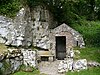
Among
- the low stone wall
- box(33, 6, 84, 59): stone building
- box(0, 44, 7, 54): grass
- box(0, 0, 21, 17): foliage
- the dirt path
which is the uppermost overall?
box(0, 0, 21, 17): foliage

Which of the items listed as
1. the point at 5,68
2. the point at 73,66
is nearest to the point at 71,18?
the point at 73,66

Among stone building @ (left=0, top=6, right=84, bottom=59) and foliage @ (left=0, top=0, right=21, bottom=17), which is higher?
foliage @ (left=0, top=0, right=21, bottom=17)

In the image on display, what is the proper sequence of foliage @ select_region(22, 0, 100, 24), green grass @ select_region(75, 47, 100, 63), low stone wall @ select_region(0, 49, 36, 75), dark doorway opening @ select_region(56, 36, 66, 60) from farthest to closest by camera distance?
dark doorway opening @ select_region(56, 36, 66, 60), foliage @ select_region(22, 0, 100, 24), green grass @ select_region(75, 47, 100, 63), low stone wall @ select_region(0, 49, 36, 75)

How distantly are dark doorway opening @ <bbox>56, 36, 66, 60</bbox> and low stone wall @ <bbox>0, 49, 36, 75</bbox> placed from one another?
14.2 feet

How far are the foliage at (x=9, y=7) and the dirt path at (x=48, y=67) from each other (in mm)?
4749

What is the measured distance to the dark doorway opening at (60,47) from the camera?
23562mm

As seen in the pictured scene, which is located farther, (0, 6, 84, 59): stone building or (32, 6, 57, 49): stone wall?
(32, 6, 57, 49): stone wall

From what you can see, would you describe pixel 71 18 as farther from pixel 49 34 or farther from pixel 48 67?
pixel 48 67

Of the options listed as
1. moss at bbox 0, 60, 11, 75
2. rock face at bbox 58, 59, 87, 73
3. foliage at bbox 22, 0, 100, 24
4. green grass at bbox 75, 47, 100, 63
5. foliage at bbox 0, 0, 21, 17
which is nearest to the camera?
moss at bbox 0, 60, 11, 75

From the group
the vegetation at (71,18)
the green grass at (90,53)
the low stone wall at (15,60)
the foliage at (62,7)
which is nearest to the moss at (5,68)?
the low stone wall at (15,60)

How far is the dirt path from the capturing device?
60.2 ft

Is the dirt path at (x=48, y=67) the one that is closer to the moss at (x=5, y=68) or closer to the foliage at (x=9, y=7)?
the moss at (x=5, y=68)

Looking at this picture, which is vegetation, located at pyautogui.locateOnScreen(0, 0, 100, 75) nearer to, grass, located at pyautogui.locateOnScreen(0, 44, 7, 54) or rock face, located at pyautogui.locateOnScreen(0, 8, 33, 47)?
grass, located at pyautogui.locateOnScreen(0, 44, 7, 54)

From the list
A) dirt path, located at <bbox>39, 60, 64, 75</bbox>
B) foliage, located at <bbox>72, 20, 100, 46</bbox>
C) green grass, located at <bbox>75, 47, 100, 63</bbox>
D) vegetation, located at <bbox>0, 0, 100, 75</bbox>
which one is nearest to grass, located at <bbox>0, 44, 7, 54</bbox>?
vegetation, located at <bbox>0, 0, 100, 75</bbox>
